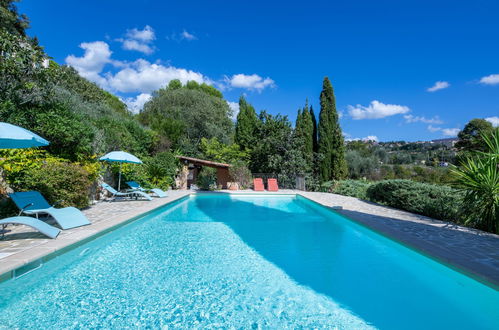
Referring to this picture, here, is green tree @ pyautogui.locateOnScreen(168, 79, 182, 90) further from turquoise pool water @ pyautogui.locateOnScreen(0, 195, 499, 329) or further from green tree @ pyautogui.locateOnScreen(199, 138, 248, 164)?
turquoise pool water @ pyautogui.locateOnScreen(0, 195, 499, 329)

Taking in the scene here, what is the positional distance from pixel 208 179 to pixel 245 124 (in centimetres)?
859

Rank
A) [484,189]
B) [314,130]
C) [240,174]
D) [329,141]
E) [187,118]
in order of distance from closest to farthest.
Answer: [484,189], [240,174], [329,141], [314,130], [187,118]

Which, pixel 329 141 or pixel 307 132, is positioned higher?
pixel 307 132

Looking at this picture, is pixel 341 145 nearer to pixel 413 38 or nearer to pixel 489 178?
pixel 413 38

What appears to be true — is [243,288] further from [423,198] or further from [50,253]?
[423,198]

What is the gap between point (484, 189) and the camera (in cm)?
646

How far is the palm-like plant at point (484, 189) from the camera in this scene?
21.0ft

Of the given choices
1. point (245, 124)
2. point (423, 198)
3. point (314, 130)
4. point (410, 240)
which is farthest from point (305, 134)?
point (410, 240)

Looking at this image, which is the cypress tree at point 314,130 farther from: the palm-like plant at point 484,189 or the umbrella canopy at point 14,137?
the umbrella canopy at point 14,137

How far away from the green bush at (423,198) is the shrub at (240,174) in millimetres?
9133

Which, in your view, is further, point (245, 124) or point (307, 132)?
point (245, 124)

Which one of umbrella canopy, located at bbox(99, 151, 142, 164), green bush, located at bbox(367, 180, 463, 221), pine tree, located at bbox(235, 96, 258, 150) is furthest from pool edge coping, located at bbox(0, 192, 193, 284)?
pine tree, located at bbox(235, 96, 258, 150)

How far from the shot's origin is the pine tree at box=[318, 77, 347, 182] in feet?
64.0

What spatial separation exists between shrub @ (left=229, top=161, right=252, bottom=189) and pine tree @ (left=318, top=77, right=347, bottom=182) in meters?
5.41
